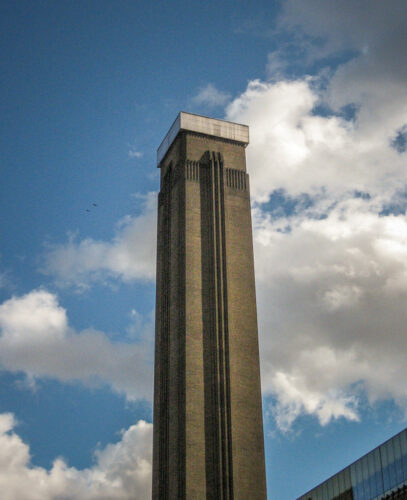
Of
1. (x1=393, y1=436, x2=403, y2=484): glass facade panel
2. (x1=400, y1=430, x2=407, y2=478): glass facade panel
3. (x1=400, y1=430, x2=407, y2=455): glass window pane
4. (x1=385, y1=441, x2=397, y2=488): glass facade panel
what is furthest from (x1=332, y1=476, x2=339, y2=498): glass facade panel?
(x1=400, y1=430, x2=407, y2=455): glass window pane

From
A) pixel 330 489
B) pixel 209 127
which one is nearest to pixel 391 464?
pixel 330 489

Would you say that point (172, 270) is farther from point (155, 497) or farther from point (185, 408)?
point (155, 497)

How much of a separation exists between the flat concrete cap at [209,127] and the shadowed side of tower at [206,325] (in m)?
0.14

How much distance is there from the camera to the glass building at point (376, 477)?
6206cm

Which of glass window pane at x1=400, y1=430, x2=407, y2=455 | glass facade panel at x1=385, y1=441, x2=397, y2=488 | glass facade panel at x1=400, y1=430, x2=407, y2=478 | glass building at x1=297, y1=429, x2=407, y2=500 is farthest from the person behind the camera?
glass facade panel at x1=385, y1=441, x2=397, y2=488

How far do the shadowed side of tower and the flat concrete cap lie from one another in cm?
14

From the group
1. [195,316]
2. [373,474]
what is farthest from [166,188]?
[373,474]

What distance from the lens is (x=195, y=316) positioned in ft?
264

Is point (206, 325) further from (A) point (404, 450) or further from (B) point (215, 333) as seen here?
(A) point (404, 450)

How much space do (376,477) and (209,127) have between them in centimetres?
4735

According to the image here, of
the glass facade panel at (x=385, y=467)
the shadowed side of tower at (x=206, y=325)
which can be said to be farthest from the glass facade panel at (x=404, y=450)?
the shadowed side of tower at (x=206, y=325)

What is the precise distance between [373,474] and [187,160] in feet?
141

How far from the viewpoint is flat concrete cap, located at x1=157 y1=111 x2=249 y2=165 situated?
9100cm

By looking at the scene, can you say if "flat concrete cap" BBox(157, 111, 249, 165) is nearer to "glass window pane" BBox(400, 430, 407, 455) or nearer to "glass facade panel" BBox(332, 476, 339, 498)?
"glass facade panel" BBox(332, 476, 339, 498)
